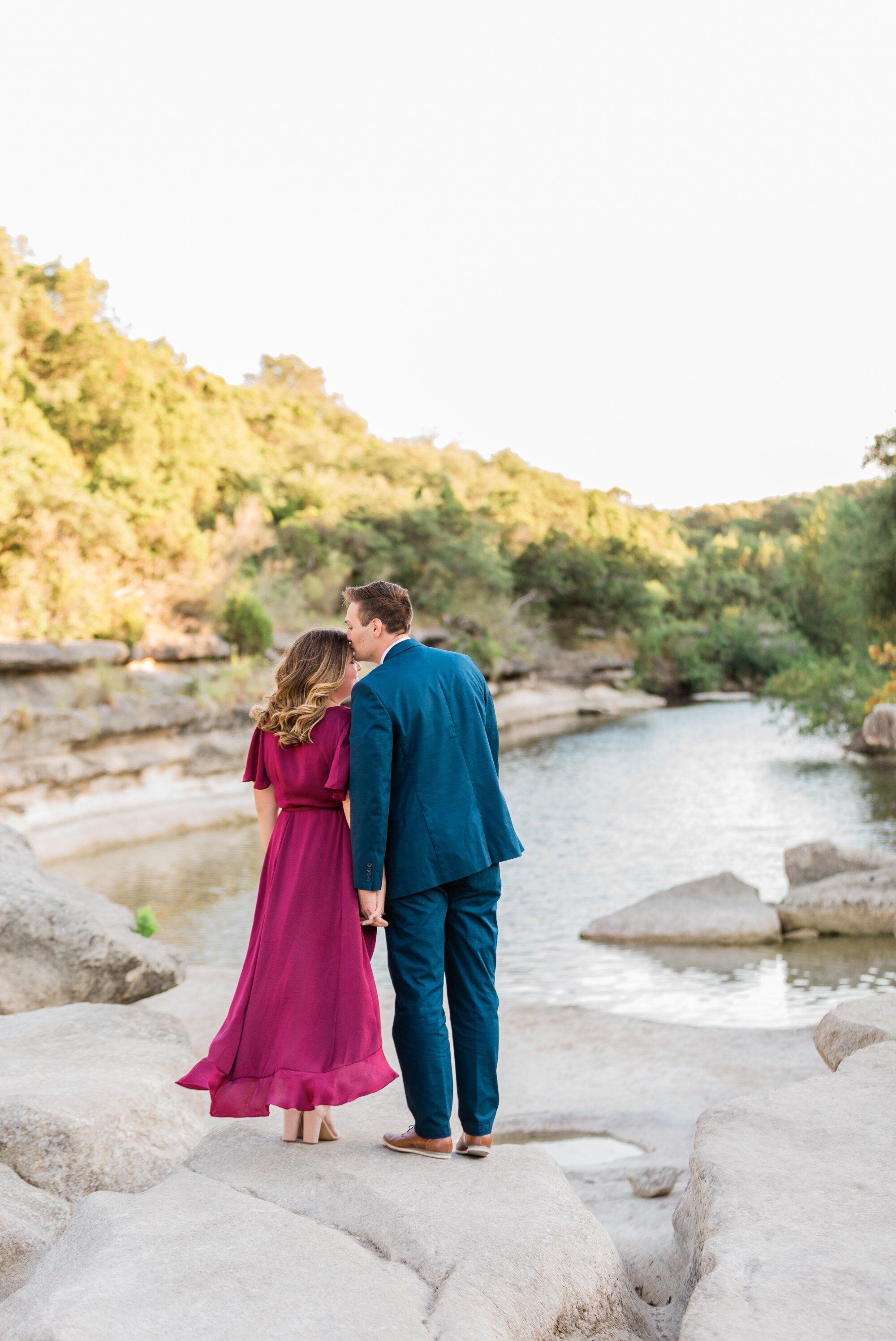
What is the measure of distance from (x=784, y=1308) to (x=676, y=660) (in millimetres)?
A: 38491

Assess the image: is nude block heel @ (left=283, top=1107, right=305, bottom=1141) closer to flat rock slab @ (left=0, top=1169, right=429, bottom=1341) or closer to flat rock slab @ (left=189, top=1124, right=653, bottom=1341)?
flat rock slab @ (left=189, top=1124, right=653, bottom=1341)

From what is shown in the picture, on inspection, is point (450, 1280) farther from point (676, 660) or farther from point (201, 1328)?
point (676, 660)

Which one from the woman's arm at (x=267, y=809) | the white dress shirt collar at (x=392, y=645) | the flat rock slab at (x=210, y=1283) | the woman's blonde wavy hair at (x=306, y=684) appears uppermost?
the white dress shirt collar at (x=392, y=645)

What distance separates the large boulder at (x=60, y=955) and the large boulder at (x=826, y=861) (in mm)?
5759

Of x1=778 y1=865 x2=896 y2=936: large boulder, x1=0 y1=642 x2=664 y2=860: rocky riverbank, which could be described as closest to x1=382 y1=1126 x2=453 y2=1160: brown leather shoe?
x1=778 y1=865 x2=896 y2=936: large boulder

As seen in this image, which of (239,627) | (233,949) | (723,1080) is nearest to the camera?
(723,1080)

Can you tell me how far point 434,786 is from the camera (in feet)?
9.61

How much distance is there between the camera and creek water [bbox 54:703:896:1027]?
6844 mm

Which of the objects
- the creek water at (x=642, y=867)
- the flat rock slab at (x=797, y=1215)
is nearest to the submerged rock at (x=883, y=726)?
the creek water at (x=642, y=867)

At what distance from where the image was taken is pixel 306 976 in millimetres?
2916

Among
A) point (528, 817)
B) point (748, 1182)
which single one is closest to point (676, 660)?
point (528, 817)

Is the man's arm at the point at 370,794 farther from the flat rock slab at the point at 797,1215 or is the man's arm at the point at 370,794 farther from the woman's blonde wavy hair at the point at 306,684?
the flat rock slab at the point at 797,1215

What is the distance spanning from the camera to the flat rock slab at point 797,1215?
182 cm

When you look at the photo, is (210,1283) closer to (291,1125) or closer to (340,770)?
(291,1125)
